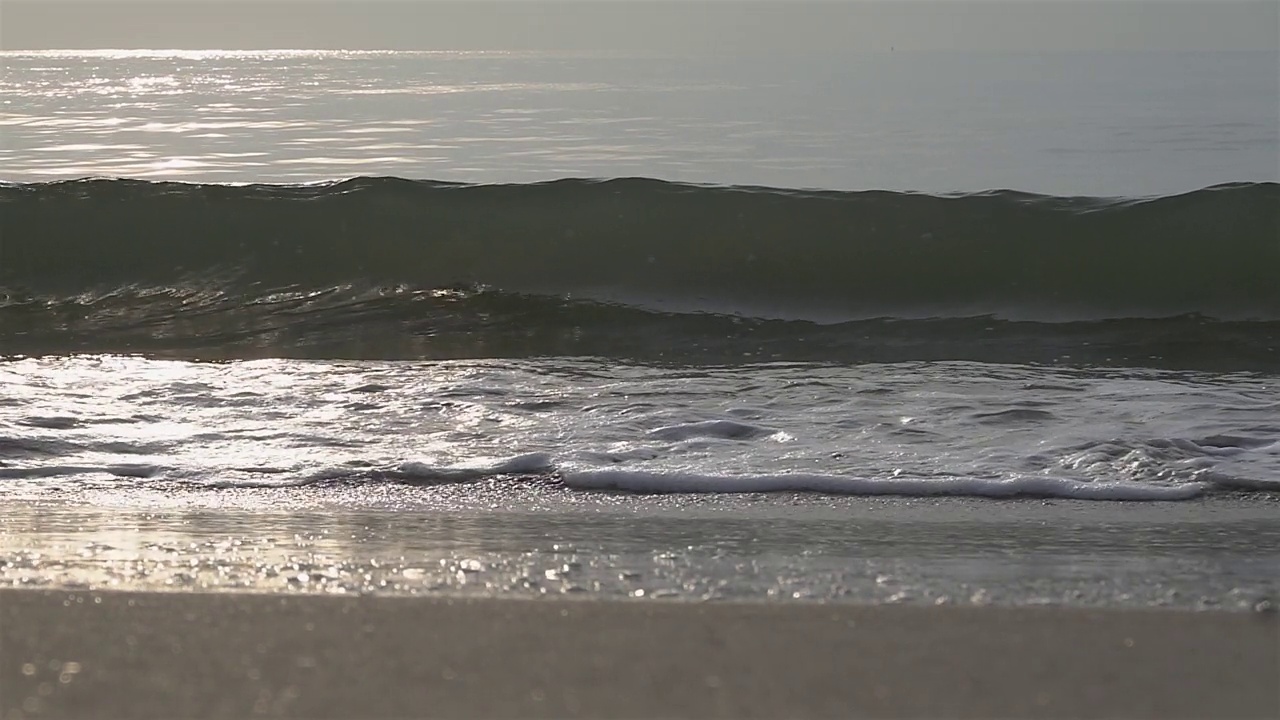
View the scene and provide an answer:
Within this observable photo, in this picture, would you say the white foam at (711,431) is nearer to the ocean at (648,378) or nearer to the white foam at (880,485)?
the ocean at (648,378)

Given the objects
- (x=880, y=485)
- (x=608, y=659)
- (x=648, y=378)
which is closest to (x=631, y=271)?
(x=648, y=378)

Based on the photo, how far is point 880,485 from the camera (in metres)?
3.95

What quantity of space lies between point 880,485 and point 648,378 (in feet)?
7.17

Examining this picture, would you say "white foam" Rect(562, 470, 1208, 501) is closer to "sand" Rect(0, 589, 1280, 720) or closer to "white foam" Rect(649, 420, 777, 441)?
"white foam" Rect(649, 420, 777, 441)

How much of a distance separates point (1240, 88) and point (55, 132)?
103 feet

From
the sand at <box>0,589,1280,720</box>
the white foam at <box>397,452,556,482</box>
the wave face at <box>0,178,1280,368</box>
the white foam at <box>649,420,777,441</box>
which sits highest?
the wave face at <box>0,178,1280,368</box>

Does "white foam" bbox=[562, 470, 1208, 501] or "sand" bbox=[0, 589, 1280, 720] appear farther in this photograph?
"white foam" bbox=[562, 470, 1208, 501]

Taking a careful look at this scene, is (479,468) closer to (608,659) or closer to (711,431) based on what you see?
(711,431)

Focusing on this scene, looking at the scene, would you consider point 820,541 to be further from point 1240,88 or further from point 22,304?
point 1240,88

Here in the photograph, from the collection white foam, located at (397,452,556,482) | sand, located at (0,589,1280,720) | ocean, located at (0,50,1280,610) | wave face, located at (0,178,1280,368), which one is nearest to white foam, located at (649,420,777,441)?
ocean, located at (0,50,1280,610)

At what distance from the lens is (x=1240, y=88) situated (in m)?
37.7

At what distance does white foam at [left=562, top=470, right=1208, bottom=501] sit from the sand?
1.23m

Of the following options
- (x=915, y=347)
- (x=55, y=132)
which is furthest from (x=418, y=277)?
(x=55, y=132)

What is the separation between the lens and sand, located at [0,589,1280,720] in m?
2.17
